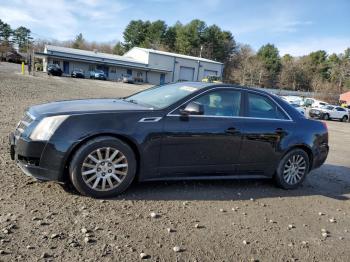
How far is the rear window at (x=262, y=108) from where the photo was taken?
5.75m

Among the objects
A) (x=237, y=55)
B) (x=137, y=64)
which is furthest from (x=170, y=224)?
(x=237, y=55)

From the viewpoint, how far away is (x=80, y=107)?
15.9 ft

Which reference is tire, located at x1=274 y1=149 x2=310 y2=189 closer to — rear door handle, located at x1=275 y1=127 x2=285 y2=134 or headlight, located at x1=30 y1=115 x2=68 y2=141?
rear door handle, located at x1=275 y1=127 x2=285 y2=134

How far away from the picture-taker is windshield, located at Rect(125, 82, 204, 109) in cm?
522

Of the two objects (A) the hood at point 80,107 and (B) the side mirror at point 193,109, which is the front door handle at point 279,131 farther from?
(A) the hood at point 80,107

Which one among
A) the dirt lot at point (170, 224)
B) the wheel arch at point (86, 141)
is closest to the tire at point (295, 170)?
the dirt lot at point (170, 224)

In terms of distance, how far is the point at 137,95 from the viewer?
20.1ft

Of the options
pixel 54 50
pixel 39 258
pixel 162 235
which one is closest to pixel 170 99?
pixel 162 235

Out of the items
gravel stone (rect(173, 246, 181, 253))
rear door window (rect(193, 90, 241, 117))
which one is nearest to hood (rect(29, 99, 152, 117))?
rear door window (rect(193, 90, 241, 117))

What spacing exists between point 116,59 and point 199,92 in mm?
62244

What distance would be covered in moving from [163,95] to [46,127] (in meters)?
1.90

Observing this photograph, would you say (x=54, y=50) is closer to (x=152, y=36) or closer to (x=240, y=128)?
(x=152, y=36)

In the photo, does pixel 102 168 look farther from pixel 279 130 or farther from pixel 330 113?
pixel 330 113

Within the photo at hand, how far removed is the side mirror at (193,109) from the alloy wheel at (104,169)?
1.07 m
